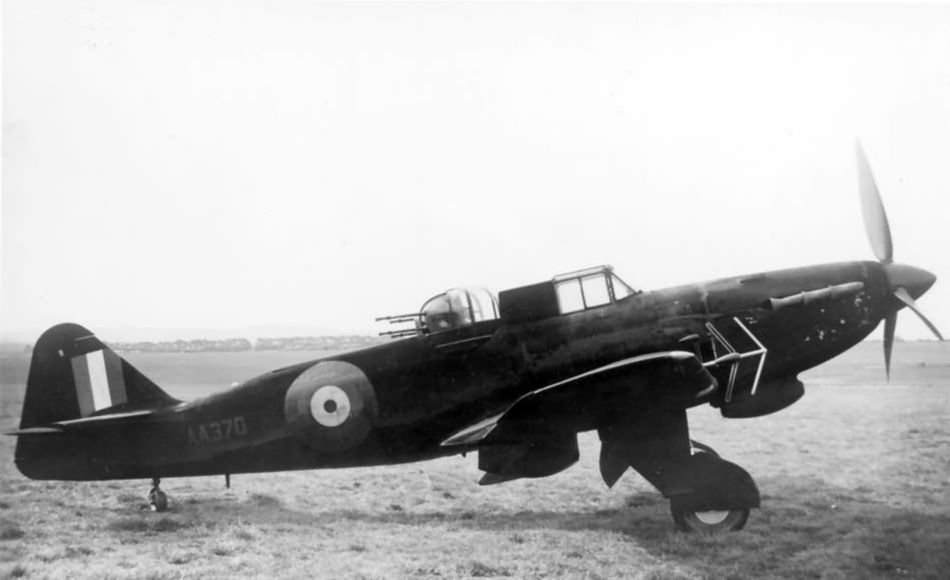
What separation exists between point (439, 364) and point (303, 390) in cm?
121

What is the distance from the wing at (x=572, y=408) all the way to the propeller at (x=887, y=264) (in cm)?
193

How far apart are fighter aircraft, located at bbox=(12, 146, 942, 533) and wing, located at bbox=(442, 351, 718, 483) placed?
0.07 feet

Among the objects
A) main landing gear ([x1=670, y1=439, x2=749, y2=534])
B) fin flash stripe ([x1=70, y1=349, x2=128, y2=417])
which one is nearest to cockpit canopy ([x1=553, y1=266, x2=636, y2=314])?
main landing gear ([x1=670, y1=439, x2=749, y2=534])

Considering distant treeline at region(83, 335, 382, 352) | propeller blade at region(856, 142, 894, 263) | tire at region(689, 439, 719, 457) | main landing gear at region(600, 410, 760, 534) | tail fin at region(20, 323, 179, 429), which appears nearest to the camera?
main landing gear at region(600, 410, 760, 534)

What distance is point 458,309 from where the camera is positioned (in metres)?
5.64

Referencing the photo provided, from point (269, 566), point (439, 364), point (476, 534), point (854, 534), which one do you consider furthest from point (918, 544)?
point (269, 566)

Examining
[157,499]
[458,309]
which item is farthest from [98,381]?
[458,309]

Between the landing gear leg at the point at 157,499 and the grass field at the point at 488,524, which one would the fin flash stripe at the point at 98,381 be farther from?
the grass field at the point at 488,524

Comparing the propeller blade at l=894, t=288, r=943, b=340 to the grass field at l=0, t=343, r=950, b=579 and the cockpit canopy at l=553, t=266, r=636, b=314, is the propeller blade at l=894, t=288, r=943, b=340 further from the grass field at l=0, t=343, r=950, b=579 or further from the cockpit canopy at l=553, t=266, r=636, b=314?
the cockpit canopy at l=553, t=266, r=636, b=314

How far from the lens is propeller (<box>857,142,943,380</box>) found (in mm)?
5602

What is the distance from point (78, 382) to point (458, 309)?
3.55 meters

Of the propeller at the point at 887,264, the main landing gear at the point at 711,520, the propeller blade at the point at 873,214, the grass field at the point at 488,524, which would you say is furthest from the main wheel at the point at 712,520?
the propeller blade at the point at 873,214

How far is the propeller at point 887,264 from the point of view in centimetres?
560

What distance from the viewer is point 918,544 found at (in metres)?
4.77
